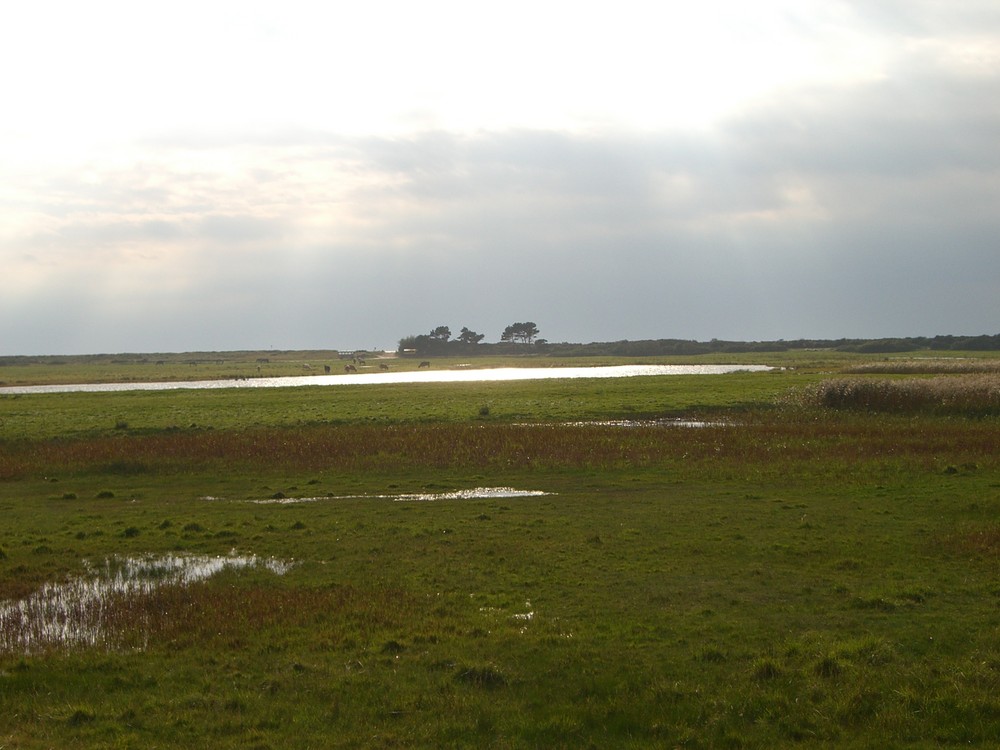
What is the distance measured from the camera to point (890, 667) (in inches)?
436

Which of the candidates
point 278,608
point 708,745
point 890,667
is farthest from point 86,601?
point 890,667

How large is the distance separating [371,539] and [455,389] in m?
52.2

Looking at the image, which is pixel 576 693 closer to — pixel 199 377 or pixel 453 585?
pixel 453 585

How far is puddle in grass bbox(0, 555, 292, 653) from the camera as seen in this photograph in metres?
13.2

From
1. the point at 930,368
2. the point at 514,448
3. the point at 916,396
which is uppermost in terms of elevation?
the point at 930,368

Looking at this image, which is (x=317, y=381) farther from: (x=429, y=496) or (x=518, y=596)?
(x=518, y=596)

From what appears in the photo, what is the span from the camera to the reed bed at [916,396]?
44469mm

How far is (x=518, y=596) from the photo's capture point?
1484 cm

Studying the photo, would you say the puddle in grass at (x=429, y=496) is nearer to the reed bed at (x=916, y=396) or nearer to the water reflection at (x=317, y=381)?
the reed bed at (x=916, y=396)

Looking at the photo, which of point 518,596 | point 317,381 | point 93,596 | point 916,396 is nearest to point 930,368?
point 916,396

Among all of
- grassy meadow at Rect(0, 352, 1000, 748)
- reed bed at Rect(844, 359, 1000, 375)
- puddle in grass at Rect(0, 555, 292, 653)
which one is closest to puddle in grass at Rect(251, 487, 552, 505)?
grassy meadow at Rect(0, 352, 1000, 748)

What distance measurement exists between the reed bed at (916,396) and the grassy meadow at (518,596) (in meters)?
10.4

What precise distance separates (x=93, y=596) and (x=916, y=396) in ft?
144

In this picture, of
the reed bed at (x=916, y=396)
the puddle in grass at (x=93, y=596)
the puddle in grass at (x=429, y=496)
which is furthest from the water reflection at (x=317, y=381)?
the puddle in grass at (x=93, y=596)
